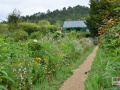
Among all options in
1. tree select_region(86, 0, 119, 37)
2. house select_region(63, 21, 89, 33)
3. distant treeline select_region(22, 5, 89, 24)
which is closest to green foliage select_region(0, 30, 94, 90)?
tree select_region(86, 0, 119, 37)

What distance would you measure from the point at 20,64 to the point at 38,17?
2770 inches

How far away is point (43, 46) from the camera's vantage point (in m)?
7.62

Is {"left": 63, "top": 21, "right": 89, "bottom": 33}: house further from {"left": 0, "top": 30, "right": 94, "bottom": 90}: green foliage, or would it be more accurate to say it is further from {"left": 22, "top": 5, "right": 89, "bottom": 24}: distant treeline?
{"left": 0, "top": 30, "right": 94, "bottom": 90}: green foliage

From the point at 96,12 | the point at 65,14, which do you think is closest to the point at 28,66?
the point at 96,12

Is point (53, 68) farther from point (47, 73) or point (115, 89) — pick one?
point (115, 89)

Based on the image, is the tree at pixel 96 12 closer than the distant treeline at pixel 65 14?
Yes

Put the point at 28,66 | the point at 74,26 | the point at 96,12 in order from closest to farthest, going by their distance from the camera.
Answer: the point at 28,66
the point at 96,12
the point at 74,26

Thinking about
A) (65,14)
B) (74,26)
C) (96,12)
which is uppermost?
(96,12)

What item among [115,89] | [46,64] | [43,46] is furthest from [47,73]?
[115,89]

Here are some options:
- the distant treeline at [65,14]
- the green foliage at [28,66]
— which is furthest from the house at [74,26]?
the green foliage at [28,66]

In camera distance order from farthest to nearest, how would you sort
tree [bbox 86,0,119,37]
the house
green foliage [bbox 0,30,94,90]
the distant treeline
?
the distant treeline < the house < tree [bbox 86,0,119,37] < green foliage [bbox 0,30,94,90]

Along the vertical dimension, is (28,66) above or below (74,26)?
above

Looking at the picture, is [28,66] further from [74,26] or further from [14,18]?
[74,26]

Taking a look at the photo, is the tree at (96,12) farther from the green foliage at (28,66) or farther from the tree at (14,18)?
the green foliage at (28,66)
